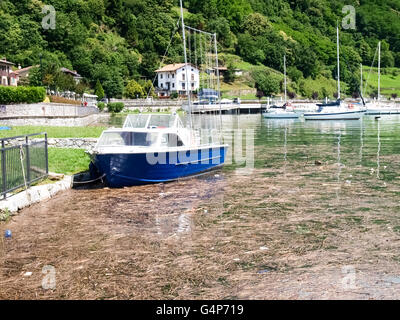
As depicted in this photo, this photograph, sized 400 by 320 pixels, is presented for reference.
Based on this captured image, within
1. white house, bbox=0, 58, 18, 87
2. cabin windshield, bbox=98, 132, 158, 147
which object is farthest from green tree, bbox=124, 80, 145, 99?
cabin windshield, bbox=98, 132, 158, 147

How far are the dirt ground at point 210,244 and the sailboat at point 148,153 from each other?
892mm

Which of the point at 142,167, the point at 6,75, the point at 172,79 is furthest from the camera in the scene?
the point at 172,79

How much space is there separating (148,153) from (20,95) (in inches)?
1346

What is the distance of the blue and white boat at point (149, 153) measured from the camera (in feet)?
60.6

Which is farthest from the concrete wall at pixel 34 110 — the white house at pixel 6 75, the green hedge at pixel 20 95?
the white house at pixel 6 75

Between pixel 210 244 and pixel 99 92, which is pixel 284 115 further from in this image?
pixel 210 244

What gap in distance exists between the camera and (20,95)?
48.5m

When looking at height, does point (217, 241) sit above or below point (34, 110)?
below

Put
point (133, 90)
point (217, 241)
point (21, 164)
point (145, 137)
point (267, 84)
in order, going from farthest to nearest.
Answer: point (267, 84) < point (133, 90) < point (145, 137) < point (21, 164) < point (217, 241)

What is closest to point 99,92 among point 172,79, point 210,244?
point 172,79

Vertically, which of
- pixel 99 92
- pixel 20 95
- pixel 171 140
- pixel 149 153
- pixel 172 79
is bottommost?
pixel 149 153

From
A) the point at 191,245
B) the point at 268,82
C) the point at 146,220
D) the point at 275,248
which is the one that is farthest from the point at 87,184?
the point at 268,82

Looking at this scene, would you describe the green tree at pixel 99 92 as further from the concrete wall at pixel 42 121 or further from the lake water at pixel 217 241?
the lake water at pixel 217 241

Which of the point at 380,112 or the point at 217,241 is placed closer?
the point at 217,241
